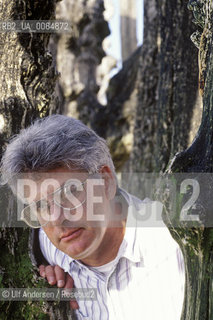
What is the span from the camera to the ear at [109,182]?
2.52 meters

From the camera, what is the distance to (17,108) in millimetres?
2516

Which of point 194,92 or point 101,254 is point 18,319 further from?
point 194,92

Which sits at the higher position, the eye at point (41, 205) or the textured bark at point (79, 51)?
the textured bark at point (79, 51)

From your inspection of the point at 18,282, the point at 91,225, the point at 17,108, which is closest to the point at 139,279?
the point at 91,225

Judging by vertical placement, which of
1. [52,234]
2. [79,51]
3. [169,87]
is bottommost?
[52,234]

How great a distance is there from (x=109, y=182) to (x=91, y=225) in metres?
0.24

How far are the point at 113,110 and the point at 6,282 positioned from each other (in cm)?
378

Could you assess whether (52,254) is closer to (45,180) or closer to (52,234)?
(52,234)

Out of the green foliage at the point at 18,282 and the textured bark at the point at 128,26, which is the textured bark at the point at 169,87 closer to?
the green foliage at the point at 18,282

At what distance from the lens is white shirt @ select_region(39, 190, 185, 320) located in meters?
2.40

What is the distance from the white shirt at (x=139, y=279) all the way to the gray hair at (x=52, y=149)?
0.41 metres

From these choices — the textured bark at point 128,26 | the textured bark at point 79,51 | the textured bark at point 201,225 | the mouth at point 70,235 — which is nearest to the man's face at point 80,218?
the mouth at point 70,235

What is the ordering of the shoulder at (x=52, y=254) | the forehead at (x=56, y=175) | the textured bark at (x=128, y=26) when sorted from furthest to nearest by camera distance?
the textured bark at (x=128, y=26)
the shoulder at (x=52, y=254)
the forehead at (x=56, y=175)

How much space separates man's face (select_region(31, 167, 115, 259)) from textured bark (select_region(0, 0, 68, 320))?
24 centimetres
